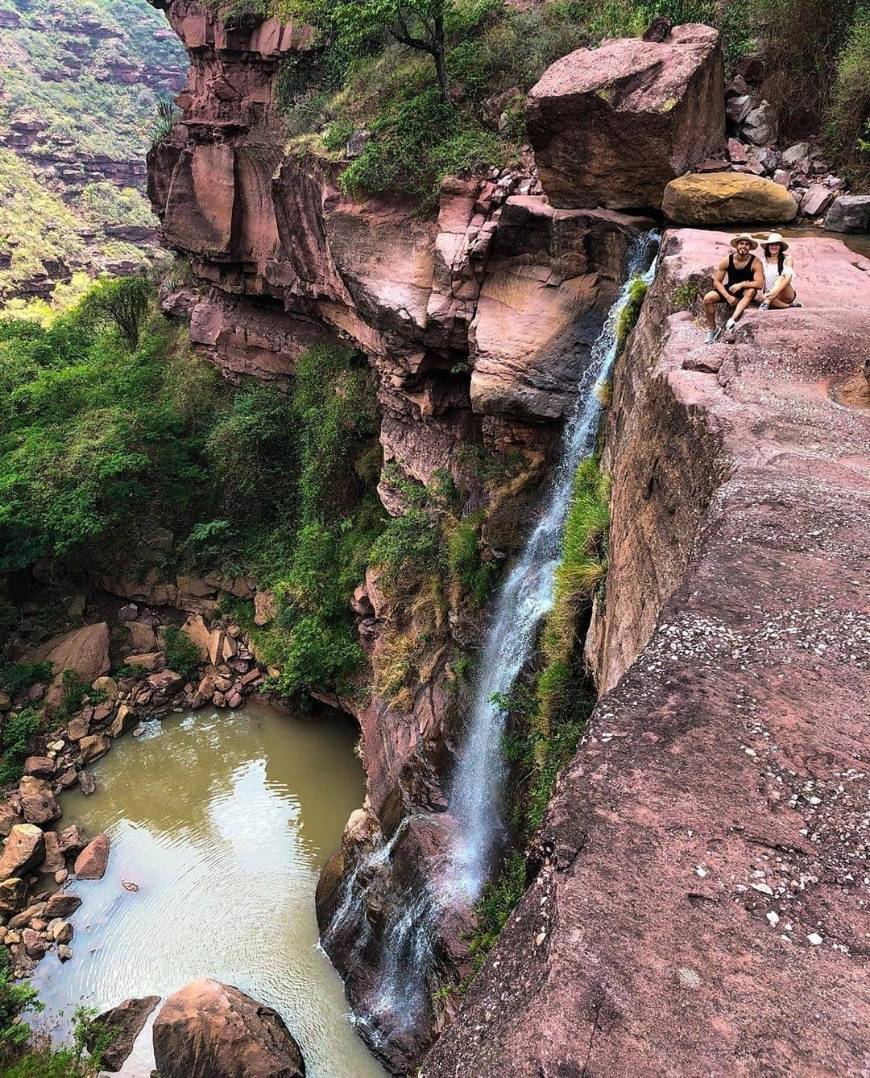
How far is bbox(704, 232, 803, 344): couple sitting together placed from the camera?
5.79 m

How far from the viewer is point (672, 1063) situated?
1501 mm

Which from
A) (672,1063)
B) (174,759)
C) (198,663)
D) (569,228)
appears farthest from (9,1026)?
(569,228)

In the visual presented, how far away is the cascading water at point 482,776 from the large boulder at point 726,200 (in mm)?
507

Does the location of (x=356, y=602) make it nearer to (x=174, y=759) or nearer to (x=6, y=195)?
(x=174, y=759)

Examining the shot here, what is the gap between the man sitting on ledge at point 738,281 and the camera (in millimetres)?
5785

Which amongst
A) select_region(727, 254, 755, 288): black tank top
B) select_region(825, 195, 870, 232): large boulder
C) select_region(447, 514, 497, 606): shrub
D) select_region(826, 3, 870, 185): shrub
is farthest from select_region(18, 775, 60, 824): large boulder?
select_region(826, 3, 870, 185): shrub

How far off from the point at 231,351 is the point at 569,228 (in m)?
11.4

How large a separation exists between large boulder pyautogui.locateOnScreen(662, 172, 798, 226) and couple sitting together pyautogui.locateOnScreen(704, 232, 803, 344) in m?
2.33

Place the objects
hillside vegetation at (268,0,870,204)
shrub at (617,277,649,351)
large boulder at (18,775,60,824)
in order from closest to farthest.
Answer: shrub at (617,277,649,351), hillside vegetation at (268,0,870,204), large boulder at (18,775,60,824)

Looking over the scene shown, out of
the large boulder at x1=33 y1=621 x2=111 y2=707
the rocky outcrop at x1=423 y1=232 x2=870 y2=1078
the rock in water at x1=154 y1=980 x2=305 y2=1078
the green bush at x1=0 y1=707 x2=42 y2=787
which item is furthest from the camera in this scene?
the large boulder at x1=33 y1=621 x2=111 y2=707

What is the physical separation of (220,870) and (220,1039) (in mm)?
3071

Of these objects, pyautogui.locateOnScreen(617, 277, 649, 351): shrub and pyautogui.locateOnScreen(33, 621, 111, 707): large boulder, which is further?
pyautogui.locateOnScreen(33, 621, 111, 707): large boulder

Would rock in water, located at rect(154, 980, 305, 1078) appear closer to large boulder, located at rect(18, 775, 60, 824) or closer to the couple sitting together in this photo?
large boulder, located at rect(18, 775, 60, 824)

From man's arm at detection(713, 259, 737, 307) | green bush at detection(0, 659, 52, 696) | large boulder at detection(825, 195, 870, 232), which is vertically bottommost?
green bush at detection(0, 659, 52, 696)
